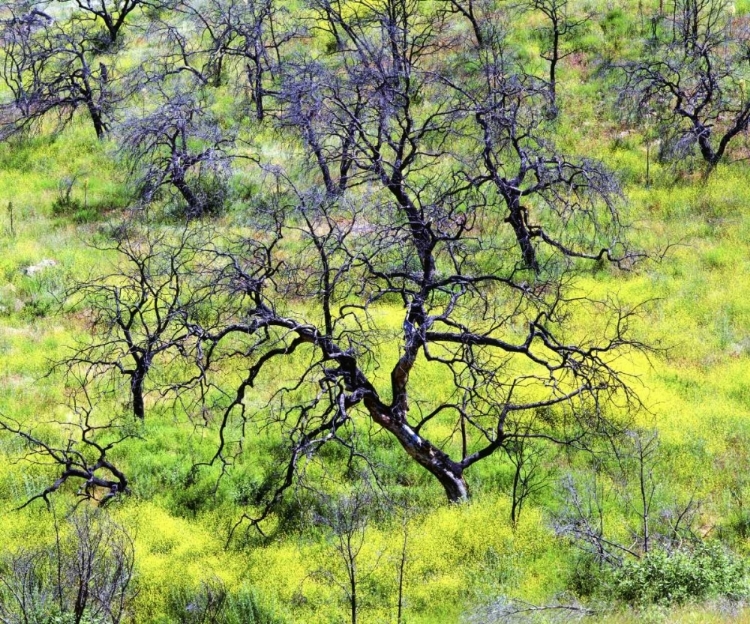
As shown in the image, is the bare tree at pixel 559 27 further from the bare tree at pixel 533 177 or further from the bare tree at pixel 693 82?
the bare tree at pixel 693 82

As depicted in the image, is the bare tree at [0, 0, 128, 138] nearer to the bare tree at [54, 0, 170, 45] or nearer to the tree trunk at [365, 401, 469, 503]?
the bare tree at [54, 0, 170, 45]

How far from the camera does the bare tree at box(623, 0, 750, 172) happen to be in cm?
2180

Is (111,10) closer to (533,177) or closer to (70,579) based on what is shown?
(533,177)

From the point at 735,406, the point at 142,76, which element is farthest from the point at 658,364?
the point at 142,76

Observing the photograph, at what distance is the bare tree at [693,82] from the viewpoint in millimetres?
21797

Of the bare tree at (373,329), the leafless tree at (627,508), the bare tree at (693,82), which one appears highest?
the bare tree at (693,82)

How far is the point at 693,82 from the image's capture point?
2441cm

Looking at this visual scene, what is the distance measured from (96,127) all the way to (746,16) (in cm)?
2031

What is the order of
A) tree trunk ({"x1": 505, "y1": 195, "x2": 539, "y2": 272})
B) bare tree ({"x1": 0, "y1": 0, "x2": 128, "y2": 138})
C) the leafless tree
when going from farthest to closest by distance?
bare tree ({"x1": 0, "y1": 0, "x2": 128, "y2": 138})
tree trunk ({"x1": 505, "y1": 195, "x2": 539, "y2": 272})
the leafless tree

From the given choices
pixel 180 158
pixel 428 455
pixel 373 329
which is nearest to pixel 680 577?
pixel 428 455

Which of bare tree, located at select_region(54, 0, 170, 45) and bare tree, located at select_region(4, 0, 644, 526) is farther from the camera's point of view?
bare tree, located at select_region(54, 0, 170, 45)

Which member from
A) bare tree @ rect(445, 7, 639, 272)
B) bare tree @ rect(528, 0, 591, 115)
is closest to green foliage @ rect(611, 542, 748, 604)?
bare tree @ rect(445, 7, 639, 272)

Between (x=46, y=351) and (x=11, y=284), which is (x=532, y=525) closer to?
(x=46, y=351)

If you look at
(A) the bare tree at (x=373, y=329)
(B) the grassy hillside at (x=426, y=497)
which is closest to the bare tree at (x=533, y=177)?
(A) the bare tree at (x=373, y=329)
